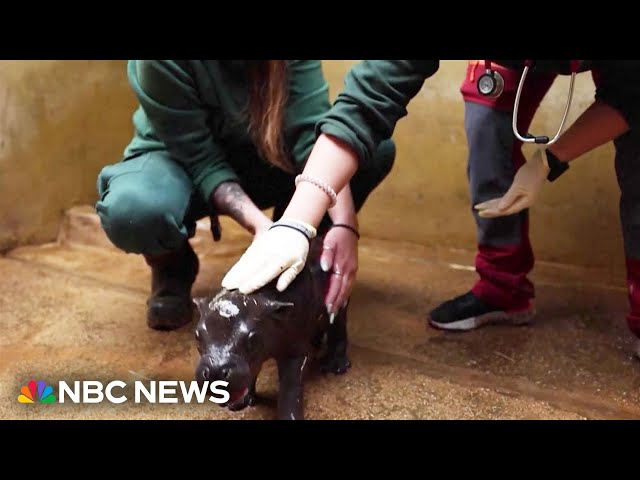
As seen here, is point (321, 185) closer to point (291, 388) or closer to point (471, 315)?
point (291, 388)

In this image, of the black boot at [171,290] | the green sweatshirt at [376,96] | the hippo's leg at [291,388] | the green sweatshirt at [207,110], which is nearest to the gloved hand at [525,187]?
the green sweatshirt at [376,96]

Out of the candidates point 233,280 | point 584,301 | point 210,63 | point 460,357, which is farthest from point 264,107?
point 584,301

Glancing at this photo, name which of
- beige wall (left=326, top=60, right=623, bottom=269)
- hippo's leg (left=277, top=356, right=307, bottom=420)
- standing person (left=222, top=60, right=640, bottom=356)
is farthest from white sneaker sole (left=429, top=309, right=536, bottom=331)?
hippo's leg (left=277, top=356, right=307, bottom=420)

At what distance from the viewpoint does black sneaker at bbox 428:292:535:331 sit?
5.42ft

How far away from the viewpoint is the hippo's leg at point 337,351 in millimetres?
1375

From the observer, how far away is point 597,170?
1.99 m

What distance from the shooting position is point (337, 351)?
1.39 meters

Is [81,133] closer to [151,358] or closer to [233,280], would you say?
[151,358]

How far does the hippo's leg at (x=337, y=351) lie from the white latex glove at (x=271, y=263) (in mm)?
266

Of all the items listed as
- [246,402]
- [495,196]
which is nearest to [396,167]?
[495,196]

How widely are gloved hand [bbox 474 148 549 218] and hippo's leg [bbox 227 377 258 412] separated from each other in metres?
0.66

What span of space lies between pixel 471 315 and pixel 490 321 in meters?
0.05

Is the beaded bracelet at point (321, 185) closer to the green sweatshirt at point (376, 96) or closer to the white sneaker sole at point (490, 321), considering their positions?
the green sweatshirt at point (376, 96)

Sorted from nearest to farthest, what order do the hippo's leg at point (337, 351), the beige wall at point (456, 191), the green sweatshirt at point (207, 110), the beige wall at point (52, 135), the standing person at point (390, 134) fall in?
the standing person at point (390, 134) < the hippo's leg at point (337, 351) < the green sweatshirt at point (207, 110) < the beige wall at point (456, 191) < the beige wall at point (52, 135)
